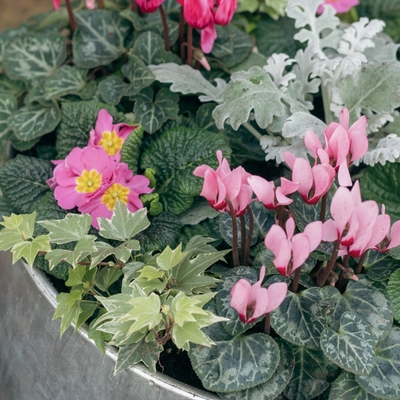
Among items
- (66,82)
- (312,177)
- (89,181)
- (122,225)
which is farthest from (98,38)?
(312,177)

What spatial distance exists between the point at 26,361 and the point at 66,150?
0.32m

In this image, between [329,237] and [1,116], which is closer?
[329,237]

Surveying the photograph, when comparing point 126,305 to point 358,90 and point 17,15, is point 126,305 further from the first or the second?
point 17,15

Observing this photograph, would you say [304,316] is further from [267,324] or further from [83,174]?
[83,174]

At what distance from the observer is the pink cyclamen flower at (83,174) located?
34.8 inches

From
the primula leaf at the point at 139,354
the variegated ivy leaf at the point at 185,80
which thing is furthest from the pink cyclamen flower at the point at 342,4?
the primula leaf at the point at 139,354

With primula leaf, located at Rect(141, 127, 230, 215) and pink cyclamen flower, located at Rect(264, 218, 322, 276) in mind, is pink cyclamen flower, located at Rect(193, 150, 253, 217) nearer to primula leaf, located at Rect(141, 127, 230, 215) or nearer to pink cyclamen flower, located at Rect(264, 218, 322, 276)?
pink cyclamen flower, located at Rect(264, 218, 322, 276)

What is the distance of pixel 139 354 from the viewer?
710mm

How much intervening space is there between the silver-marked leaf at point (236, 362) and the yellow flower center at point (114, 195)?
26 centimetres

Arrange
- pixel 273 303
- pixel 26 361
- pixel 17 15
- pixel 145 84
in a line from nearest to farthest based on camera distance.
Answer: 1. pixel 273 303
2. pixel 26 361
3. pixel 145 84
4. pixel 17 15

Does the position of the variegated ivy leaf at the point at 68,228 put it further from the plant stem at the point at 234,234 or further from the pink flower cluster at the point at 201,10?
the pink flower cluster at the point at 201,10

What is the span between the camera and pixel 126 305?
69cm

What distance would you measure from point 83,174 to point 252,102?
257 millimetres

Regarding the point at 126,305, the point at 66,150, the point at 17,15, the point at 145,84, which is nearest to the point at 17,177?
the point at 66,150
